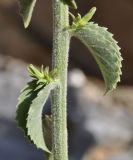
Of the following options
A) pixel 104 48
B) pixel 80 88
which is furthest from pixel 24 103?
pixel 80 88

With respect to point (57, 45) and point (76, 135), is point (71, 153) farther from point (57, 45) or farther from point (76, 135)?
point (57, 45)

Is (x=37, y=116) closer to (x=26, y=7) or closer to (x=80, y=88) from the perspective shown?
(x=26, y=7)

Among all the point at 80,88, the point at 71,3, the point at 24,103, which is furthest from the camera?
the point at 80,88

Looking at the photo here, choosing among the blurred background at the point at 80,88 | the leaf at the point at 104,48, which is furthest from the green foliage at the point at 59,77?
the blurred background at the point at 80,88

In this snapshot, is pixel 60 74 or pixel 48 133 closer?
pixel 60 74

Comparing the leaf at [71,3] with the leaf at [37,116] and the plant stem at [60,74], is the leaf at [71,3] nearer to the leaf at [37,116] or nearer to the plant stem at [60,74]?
the plant stem at [60,74]

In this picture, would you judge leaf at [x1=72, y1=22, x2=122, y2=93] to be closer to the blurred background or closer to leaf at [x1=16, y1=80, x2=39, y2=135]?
leaf at [x1=16, y1=80, x2=39, y2=135]
